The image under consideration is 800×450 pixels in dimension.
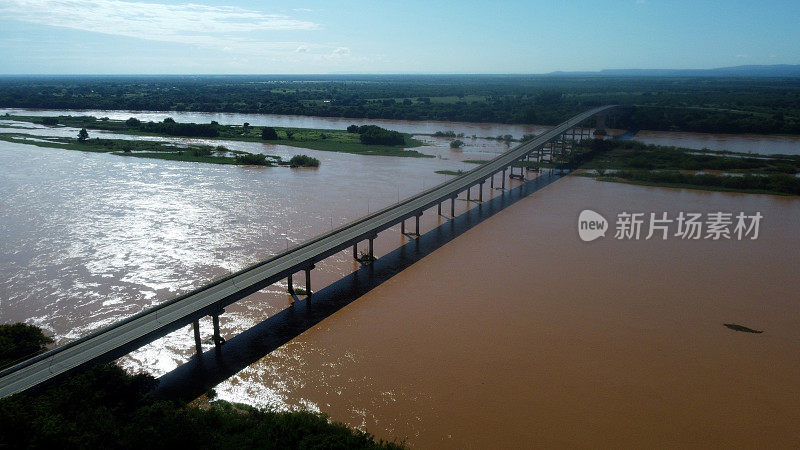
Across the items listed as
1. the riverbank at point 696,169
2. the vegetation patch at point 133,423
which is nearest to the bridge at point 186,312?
the vegetation patch at point 133,423

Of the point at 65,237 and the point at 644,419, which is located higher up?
the point at 65,237

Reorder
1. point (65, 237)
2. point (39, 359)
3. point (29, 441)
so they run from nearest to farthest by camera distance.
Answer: point (29, 441) < point (39, 359) < point (65, 237)

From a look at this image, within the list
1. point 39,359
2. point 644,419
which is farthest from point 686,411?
point 39,359

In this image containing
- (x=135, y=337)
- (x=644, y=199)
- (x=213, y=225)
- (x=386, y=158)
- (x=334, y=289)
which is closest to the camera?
(x=135, y=337)

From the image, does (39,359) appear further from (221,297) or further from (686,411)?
(686,411)

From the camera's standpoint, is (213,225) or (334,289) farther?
(213,225)
